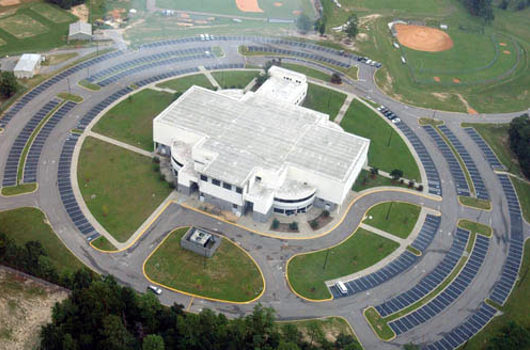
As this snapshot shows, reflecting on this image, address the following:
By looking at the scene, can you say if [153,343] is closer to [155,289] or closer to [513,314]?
[155,289]

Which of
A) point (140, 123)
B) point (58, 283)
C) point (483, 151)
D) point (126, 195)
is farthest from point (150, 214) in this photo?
point (483, 151)

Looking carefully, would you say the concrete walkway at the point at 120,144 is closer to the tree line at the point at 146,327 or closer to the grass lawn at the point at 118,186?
the grass lawn at the point at 118,186

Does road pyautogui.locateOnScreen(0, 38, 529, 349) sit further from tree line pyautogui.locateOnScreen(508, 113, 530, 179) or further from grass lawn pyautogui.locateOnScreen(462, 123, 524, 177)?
tree line pyautogui.locateOnScreen(508, 113, 530, 179)

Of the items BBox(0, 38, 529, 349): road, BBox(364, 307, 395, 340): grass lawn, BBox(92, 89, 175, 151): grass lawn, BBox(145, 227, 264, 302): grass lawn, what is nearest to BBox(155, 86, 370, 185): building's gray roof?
BBox(92, 89, 175, 151): grass lawn

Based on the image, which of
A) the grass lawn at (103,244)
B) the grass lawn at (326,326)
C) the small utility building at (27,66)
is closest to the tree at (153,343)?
the grass lawn at (326,326)

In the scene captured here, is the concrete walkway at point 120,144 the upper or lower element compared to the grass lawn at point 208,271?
upper
